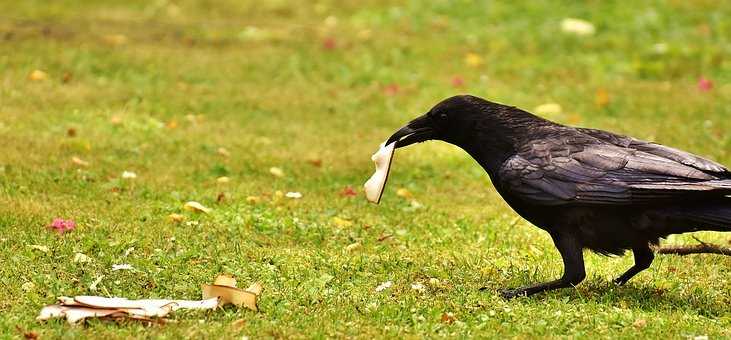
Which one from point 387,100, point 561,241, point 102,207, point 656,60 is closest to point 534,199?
point 561,241

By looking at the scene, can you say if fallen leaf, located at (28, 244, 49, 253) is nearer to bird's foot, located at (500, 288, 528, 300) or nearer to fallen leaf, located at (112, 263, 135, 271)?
fallen leaf, located at (112, 263, 135, 271)

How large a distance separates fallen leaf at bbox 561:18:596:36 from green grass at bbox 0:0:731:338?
0.15m

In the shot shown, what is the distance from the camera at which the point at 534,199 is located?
6.83 metres

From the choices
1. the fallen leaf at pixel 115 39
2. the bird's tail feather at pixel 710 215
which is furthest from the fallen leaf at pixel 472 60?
the bird's tail feather at pixel 710 215

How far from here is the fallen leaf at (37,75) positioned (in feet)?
44.5

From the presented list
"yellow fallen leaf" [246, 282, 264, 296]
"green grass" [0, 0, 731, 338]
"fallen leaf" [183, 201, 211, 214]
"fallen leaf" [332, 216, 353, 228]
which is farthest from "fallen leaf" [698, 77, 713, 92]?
"yellow fallen leaf" [246, 282, 264, 296]

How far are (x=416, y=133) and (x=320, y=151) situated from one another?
4.12 m

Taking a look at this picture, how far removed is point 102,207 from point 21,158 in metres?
1.73

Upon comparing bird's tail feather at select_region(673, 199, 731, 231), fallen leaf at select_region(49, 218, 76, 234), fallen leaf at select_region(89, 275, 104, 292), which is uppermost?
bird's tail feather at select_region(673, 199, 731, 231)

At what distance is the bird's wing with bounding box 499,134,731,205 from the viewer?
653cm

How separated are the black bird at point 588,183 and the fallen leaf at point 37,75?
7.49 m

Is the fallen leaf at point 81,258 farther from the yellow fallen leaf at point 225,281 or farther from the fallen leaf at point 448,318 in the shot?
the fallen leaf at point 448,318

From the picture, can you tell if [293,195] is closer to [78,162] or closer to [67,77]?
[78,162]

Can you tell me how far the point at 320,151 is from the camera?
1159 centimetres
